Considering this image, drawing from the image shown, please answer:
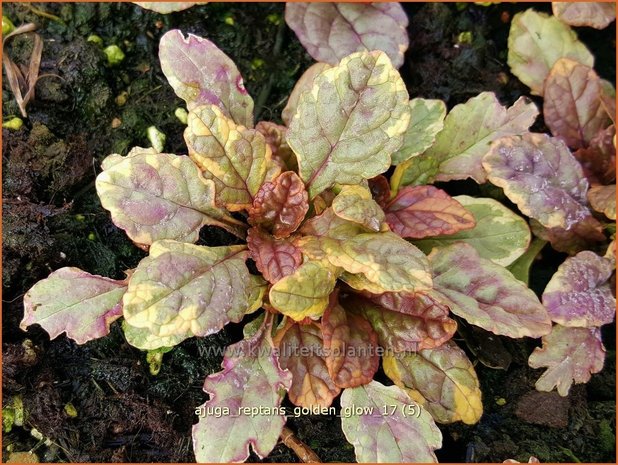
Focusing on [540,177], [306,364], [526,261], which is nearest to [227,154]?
[306,364]

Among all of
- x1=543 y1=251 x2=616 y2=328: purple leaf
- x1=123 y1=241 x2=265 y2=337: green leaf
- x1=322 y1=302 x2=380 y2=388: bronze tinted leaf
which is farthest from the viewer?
x1=543 y1=251 x2=616 y2=328: purple leaf

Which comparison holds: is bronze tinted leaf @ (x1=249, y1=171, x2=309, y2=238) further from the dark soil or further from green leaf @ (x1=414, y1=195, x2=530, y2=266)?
green leaf @ (x1=414, y1=195, x2=530, y2=266)

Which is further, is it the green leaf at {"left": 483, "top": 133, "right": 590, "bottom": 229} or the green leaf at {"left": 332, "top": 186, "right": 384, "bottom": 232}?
the green leaf at {"left": 483, "top": 133, "right": 590, "bottom": 229}

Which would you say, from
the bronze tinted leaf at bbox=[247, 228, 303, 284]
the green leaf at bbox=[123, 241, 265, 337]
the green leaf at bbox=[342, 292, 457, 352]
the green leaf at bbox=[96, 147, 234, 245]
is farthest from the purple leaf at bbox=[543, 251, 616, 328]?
the green leaf at bbox=[96, 147, 234, 245]

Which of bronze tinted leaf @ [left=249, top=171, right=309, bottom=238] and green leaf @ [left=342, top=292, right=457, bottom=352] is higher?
bronze tinted leaf @ [left=249, top=171, right=309, bottom=238]

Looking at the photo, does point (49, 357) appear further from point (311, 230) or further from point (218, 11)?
point (218, 11)

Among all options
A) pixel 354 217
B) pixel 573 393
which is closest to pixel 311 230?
pixel 354 217

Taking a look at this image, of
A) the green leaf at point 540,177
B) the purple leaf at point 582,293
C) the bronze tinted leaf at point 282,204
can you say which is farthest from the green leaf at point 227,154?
the purple leaf at point 582,293
